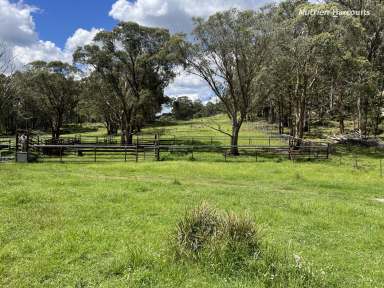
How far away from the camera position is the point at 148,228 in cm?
917

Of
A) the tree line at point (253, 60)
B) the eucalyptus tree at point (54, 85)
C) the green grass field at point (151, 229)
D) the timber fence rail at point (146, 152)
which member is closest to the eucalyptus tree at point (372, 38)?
the tree line at point (253, 60)

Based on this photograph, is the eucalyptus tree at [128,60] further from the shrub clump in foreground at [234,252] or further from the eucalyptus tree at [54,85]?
the shrub clump in foreground at [234,252]

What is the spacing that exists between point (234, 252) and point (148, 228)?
122 inches

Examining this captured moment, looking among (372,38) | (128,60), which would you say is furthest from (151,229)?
(372,38)

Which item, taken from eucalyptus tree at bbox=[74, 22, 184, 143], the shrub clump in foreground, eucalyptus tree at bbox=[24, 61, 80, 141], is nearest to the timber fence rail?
eucalyptus tree at bbox=[74, 22, 184, 143]

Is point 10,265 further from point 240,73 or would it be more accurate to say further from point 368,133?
point 368,133

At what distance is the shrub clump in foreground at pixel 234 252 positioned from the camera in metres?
6.06

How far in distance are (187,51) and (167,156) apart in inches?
403

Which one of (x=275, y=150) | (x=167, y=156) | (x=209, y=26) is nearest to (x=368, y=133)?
(x=275, y=150)

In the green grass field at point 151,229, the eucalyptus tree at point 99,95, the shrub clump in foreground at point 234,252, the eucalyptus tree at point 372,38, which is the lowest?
the green grass field at point 151,229

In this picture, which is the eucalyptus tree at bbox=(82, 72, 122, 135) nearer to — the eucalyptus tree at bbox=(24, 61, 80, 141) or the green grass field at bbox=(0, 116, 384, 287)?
the eucalyptus tree at bbox=(24, 61, 80, 141)

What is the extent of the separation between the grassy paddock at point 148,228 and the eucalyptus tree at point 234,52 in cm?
1599

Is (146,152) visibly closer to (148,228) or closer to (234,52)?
(234,52)

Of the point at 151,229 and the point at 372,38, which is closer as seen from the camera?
the point at 151,229
